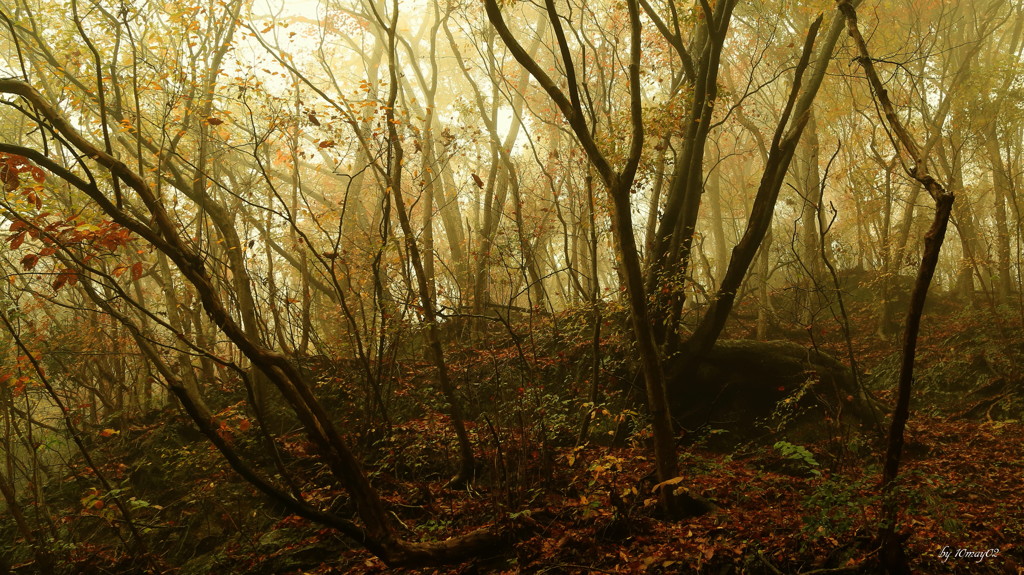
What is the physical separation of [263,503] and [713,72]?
8481 mm

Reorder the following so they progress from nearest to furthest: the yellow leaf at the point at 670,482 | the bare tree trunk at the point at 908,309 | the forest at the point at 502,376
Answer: the bare tree trunk at the point at 908,309, the forest at the point at 502,376, the yellow leaf at the point at 670,482

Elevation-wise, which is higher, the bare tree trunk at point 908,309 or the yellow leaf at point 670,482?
the bare tree trunk at point 908,309

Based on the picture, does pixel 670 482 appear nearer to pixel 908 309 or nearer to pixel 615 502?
pixel 615 502

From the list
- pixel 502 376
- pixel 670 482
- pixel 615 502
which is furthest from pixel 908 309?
pixel 502 376

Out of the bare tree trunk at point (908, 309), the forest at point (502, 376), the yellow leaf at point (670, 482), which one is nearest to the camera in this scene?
the bare tree trunk at point (908, 309)

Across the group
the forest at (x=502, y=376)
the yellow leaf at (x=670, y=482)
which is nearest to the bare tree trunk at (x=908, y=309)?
the forest at (x=502, y=376)

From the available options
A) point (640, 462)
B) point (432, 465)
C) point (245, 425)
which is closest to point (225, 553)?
point (245, 425)

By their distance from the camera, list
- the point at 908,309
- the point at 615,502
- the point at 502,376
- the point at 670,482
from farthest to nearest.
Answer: the point at 502,376
the point at 615,502
the point at 670,482
the point at 908,309

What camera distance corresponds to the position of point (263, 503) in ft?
25.7

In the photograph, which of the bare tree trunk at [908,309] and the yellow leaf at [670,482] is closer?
the bare tree trunk at [908,309]

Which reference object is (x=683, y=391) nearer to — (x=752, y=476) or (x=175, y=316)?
(x=752, y=476)

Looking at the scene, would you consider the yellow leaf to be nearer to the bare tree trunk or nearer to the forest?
the forest

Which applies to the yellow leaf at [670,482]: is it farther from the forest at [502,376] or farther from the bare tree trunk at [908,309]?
the bare tree trunk at [908,309]

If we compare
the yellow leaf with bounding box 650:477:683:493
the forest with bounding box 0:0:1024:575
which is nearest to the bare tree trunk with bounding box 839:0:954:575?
Result: the forest with bounding box 0:0:1024:575
